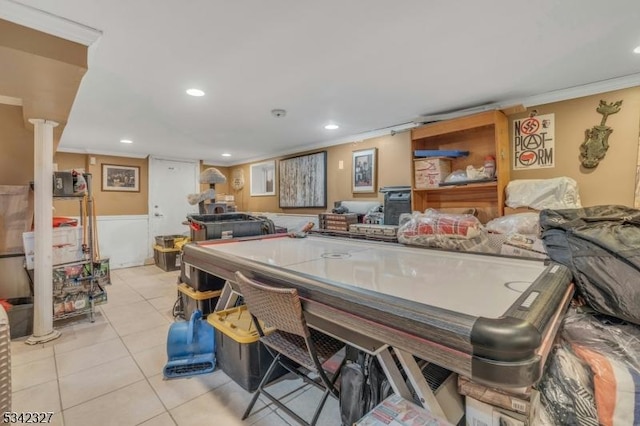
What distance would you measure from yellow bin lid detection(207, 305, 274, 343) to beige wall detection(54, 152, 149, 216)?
14.8 ft

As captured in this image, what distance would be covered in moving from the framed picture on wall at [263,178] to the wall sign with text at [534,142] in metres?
3.88

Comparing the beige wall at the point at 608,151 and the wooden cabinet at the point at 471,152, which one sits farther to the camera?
the wooden cabinet at the point at 471,152

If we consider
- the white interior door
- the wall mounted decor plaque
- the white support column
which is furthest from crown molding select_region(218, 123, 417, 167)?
the white support column

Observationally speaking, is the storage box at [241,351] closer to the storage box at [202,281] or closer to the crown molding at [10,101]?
the storage box at [202,281]

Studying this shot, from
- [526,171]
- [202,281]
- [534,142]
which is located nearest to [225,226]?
[202,281]

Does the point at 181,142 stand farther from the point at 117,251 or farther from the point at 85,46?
the point at 85,46

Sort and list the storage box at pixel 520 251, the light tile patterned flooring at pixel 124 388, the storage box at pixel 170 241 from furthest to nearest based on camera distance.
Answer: the storage box at pixel 170 241 → the storage box at pixel 520 251 → the light tile patterned flooring at pixel 124 388

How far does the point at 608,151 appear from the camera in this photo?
2314mm

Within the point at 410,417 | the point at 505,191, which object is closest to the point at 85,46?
the point at 410,417

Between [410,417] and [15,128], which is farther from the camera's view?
[15,128]

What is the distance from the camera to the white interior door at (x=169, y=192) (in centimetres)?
593

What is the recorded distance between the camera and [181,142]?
15.1ft

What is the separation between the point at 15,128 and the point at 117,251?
2887 millimetres

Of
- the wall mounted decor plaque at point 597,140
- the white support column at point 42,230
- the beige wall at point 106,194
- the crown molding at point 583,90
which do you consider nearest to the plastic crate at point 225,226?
the white support column at point 42,230
